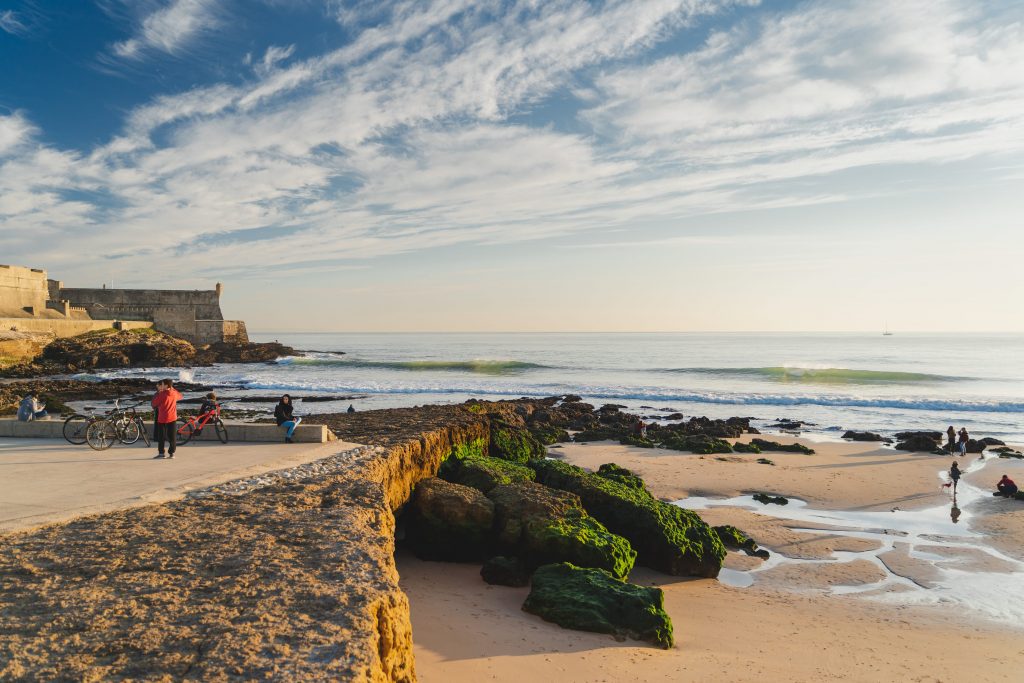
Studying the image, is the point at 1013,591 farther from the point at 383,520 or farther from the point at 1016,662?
the point at 383,520

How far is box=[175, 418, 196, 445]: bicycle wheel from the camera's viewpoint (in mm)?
11367

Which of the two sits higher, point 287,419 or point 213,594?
point 287,419

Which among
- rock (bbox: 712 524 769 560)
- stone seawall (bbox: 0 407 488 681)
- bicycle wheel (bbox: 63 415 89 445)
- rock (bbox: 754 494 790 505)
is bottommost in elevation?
rock (bbox: 754 494 790 505)

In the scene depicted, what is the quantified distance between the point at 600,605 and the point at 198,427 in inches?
313

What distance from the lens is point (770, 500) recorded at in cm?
1402

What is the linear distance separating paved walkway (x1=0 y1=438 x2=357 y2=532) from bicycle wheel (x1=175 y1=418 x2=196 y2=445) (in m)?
0.23

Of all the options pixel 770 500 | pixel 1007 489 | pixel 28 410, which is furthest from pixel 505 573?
pixel 1007 489

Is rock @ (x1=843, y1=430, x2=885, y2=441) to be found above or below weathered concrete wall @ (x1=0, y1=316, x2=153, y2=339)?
below

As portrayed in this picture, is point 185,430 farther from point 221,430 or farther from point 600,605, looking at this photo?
point 600,605

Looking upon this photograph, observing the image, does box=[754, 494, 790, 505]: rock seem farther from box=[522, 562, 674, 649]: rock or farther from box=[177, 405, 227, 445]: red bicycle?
box=[177, 405, 227, 445]: red bicycle

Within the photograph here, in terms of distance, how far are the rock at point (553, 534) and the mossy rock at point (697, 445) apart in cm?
1172

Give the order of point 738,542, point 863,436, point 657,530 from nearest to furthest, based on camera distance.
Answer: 1. point 657,530
2. point 738,542
3. point 863,436

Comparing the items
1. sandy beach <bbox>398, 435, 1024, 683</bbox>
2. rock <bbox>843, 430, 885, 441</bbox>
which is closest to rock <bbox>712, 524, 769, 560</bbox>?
sandy beach <bbox>398, 435, 1024, 683</bbox>

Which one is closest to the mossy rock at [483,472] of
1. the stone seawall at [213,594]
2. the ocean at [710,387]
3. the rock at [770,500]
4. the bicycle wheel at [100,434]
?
the stone seawall at [213,594]
